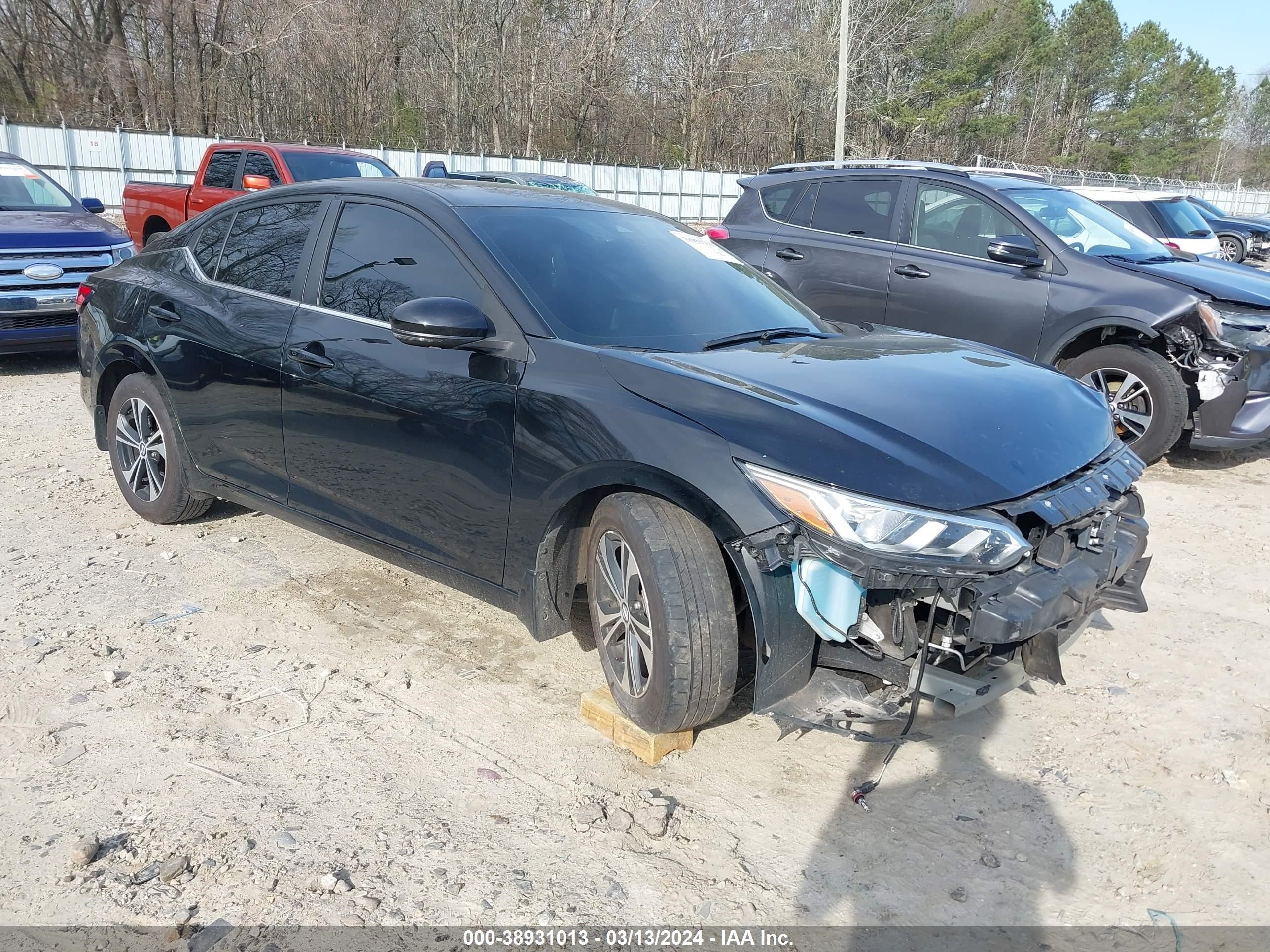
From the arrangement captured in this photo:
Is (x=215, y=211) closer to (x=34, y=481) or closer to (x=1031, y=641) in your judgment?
(x=34, y=481)

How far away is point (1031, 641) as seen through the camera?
2.92 meters

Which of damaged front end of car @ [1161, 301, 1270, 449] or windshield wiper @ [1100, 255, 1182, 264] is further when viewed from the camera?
windshield wiper @ [1100, 255, 1182, 264]

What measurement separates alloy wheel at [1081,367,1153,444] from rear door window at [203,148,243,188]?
10.2 m

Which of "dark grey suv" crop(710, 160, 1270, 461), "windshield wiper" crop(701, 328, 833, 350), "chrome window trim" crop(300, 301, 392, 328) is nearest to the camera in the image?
"windshield wiper" crop(701, 328, 833, 350)

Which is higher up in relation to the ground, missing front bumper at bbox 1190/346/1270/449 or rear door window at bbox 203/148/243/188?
rear door window at bbox 203/148/243/188

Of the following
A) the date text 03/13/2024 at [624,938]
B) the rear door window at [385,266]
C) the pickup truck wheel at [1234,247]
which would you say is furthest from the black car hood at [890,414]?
the pickup truck wheel at [1234,247]

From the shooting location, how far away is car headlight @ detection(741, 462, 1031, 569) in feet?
8.42

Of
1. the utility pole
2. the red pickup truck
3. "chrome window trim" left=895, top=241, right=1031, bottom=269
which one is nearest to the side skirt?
"chrome window trim" left=895, top=241, right=1031, bottom=269

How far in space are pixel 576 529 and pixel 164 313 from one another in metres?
2.61

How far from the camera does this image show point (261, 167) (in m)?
11.8

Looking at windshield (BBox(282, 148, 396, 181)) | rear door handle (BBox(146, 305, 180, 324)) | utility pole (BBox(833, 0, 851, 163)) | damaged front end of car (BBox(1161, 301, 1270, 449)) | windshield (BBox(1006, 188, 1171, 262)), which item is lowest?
damaged front end of car (BBox(1161, 301, 1270, 449))

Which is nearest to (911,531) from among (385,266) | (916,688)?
(916,688)

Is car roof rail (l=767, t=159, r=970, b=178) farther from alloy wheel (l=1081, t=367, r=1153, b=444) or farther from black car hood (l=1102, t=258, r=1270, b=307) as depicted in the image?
alloy wheel (l=1081, t=367, r=1153, b=444)

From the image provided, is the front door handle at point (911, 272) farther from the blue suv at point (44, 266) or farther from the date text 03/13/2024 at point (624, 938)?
the blue suv at point (44, 266)
